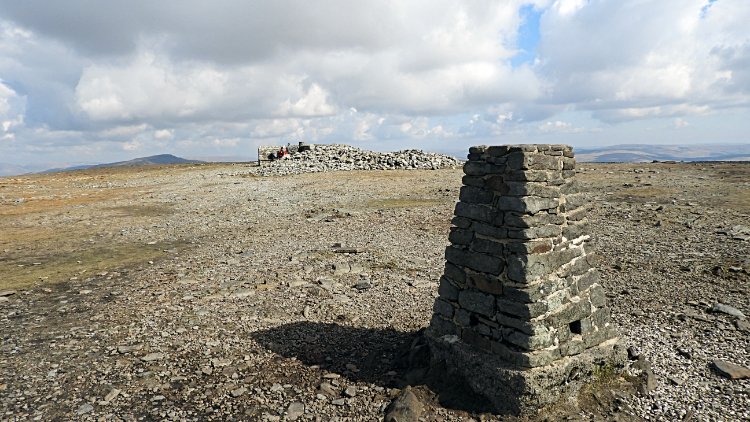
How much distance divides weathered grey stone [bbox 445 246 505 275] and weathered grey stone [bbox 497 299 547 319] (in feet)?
1.48

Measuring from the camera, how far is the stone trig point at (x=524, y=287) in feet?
17.2

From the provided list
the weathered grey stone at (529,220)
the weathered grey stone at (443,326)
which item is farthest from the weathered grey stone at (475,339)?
the weathered grey stone at (529,220)

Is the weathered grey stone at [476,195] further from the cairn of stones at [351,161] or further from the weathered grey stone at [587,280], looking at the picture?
the cairn of stones at [351,161]

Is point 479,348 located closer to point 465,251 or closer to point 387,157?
point 465,251

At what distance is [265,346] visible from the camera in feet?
25.0

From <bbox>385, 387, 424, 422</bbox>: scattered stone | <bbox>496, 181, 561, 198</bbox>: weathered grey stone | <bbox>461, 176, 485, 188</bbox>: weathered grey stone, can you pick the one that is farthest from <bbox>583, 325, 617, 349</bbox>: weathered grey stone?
<bbox>461, 176, 485, 188</bbox>: weathered grey stone

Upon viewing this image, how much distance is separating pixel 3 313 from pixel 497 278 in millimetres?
11125

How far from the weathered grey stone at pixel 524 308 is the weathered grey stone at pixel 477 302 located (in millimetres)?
207

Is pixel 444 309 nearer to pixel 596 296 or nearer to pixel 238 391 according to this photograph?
pixel 596 296

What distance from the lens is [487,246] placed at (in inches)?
220

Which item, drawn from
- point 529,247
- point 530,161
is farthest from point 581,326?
point 530,161

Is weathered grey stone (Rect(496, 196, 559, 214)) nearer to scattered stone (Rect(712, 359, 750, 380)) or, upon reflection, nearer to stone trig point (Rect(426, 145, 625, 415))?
stone trig point (Rect(426, 145, 625, 415))

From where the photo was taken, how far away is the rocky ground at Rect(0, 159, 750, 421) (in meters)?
5.86

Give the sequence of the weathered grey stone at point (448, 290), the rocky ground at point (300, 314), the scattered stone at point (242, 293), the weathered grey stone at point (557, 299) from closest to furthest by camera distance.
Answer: the weathered grey stone at point (557, 299)
the rocky ground at point (300, 314)
the weathered grey stone at point (448, 290)
the scattered stone at point (242, 293)
